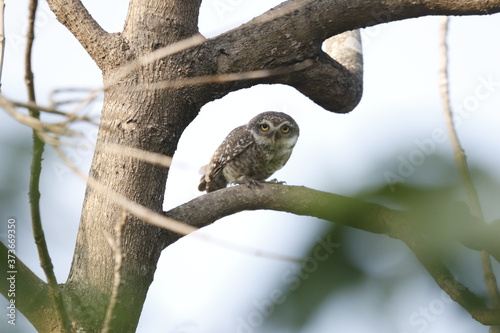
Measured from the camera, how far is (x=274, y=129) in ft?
18.1

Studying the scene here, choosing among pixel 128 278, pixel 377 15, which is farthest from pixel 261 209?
pixel 377 15

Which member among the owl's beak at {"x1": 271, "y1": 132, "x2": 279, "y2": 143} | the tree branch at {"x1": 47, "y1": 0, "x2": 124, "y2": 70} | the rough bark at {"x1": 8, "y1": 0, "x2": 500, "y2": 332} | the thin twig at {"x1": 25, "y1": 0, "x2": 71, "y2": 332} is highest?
the tree branch at {"x1": 47, "y1": 0, "x2": 124, "y2": 70}

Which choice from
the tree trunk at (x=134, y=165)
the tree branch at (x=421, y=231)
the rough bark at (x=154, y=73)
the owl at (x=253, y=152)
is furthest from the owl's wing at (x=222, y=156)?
the tree branch at (x=421, y=231)

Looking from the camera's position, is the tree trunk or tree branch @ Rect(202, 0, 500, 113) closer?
the tree trunk

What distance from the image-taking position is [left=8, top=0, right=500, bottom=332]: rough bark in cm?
265

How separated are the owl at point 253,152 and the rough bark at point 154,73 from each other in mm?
2008

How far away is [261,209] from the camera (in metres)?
3.29

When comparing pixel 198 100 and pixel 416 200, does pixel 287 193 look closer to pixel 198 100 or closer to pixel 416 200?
pixel 198 100

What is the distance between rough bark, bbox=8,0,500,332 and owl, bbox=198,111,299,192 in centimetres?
201

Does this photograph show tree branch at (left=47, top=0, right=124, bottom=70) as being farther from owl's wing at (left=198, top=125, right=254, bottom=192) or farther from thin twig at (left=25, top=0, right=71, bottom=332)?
owl's wing at (left=198, top=125, right=254, bottom=192)

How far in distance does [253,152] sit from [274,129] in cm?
33

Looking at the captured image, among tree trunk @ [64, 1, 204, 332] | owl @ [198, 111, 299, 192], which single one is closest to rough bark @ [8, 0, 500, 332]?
tree trunk @ [64, 1, 204, 332]

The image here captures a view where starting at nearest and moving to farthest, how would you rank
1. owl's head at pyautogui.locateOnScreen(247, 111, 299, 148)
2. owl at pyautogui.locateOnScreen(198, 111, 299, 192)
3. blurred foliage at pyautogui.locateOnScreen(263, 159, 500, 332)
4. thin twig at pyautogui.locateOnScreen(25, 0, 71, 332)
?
1. blurred foliage at pyautogui.locateOnScreen(263, 159, 500, 332)
2. thin twig at pyautogui.locateOnScreen(25, 0, 71, 332)
3. owl at pyautogui.locateOnScreen(198, 111, 299, 192)
4. owl's head at pyautogui.locateOnScreen(247, 111, 299, 148)

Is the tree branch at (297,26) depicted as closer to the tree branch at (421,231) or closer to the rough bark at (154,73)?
the rough bark at (154,73)
